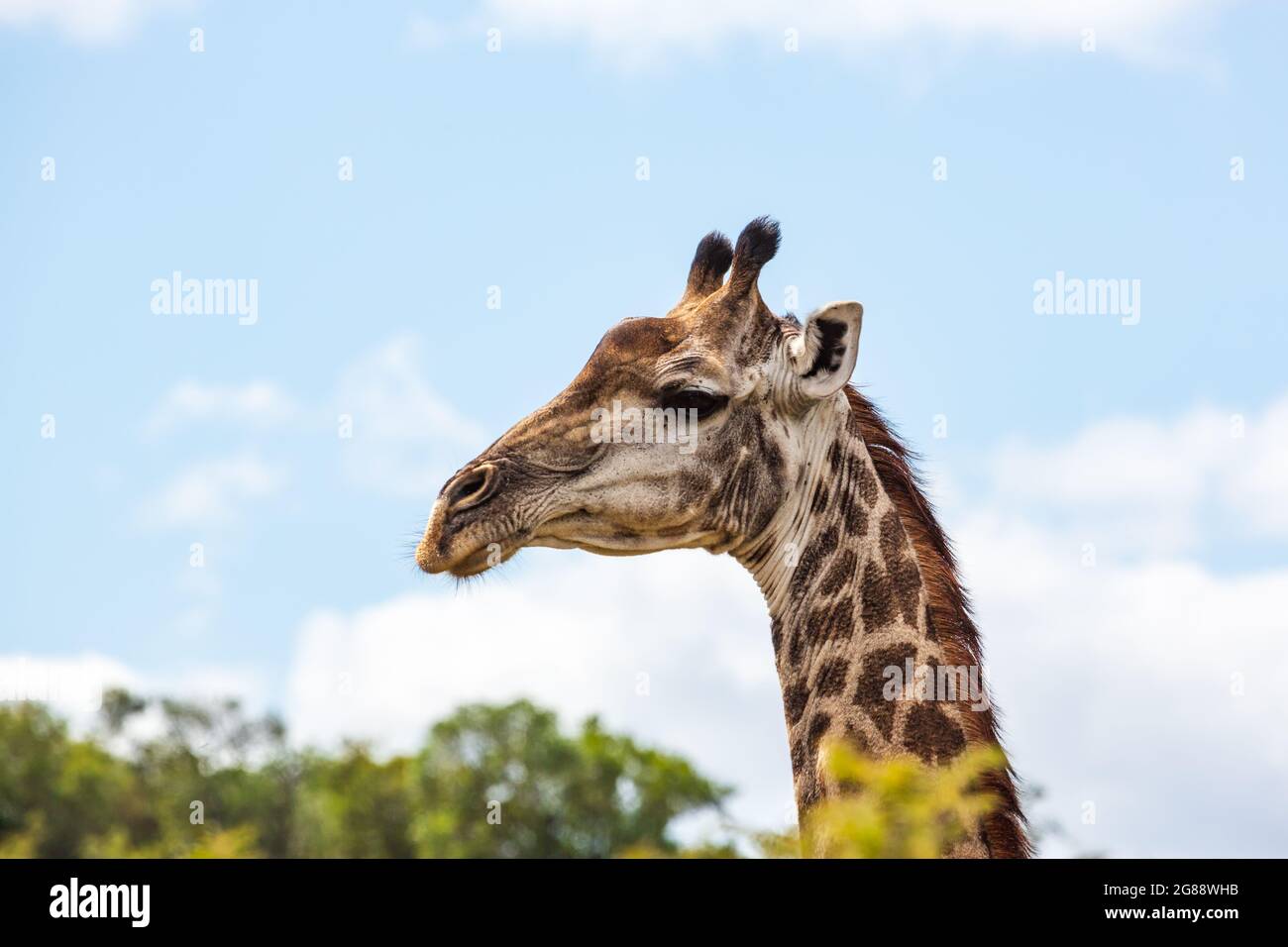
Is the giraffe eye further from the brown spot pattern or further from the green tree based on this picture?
the green tree

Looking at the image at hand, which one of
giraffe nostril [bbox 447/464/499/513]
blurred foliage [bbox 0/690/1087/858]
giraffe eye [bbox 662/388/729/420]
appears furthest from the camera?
blurred foliage [bbox 0/690/1087/858]

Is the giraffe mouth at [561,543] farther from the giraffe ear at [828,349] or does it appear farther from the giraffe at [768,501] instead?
the giraffe ear at [828,349]

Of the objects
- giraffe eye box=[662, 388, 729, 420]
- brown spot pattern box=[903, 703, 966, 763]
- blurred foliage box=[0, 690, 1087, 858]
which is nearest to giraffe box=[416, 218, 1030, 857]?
giraffe eye box=[662, 388, 729, 420]

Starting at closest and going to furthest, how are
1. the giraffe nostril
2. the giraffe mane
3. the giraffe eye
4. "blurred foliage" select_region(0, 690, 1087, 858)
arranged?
the giraffe mane
the giraffe nostril
the giraffe eye
"blurred foliage" select_region(0, 690, 1087, 858)

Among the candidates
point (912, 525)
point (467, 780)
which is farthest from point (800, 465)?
point (467, 780)

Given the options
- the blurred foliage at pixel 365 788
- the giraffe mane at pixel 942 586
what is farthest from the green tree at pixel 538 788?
the giraffe mane at pixel 942 586

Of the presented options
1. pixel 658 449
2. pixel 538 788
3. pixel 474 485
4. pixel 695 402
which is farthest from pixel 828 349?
pixel 538 788

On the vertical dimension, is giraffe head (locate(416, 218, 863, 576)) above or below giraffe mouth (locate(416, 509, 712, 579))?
above

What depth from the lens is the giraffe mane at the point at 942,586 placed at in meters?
8.64

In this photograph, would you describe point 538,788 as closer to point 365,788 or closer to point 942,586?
point 365,788

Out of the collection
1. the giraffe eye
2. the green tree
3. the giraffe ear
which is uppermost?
the giraffe ear

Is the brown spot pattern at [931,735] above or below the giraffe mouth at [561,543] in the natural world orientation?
below

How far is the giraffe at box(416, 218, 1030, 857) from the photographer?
9305 millimetres
